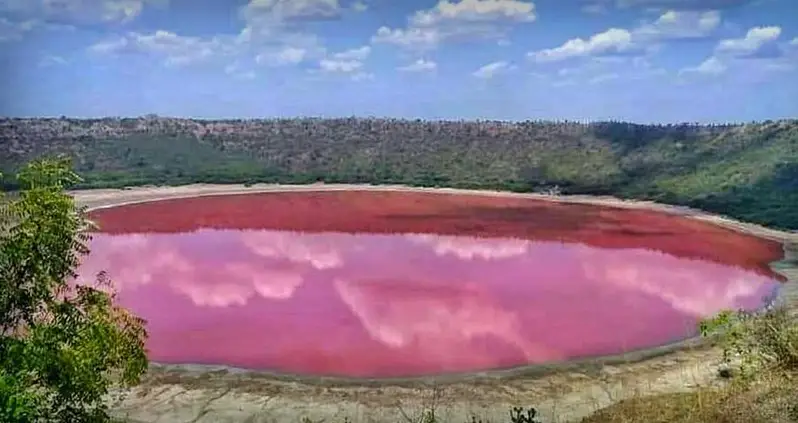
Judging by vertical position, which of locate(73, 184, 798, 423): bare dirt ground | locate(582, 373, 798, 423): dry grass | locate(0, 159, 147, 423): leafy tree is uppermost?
locate(0, 159, 147, 423): leafy tree

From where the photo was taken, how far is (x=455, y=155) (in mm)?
43219

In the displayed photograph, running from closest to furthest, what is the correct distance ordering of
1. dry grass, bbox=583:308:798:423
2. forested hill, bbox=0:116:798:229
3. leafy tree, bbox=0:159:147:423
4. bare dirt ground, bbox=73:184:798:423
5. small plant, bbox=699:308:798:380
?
1. leafy tree, bbox=0:159:147:423
2. dry grass, bbox=583:308:798:423
3. small plant, bbox=699:308:798:380
4. bare dirt ground, bbox=73:184:798:423
5. forested hill, bbox=0:116:798:229

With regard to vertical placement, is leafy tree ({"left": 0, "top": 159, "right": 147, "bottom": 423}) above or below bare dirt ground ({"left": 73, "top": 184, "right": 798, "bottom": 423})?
above

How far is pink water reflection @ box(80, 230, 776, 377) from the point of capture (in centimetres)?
1192

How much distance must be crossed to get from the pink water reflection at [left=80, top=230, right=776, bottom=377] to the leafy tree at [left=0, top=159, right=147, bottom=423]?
6.27m

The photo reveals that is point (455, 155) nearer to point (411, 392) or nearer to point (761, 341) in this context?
point (411, 392)

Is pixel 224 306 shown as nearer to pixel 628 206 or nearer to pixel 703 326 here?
pixel 703 326

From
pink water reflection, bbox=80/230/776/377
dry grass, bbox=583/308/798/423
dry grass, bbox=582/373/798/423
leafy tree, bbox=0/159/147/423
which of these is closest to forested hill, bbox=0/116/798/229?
pink water reflection, bbox=80/230/776/377

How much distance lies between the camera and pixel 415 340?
1255 centimetres

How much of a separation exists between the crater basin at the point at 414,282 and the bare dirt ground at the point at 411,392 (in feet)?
1.88

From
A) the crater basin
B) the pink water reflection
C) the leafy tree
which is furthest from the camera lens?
the crater basin

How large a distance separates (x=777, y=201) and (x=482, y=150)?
61.0 ft

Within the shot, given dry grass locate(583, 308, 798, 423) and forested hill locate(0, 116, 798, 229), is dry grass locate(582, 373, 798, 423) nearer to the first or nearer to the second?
dry grass locate(583, 308, 798, 423)

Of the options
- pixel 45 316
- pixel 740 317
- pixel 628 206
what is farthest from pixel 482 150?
pixel 45 316
